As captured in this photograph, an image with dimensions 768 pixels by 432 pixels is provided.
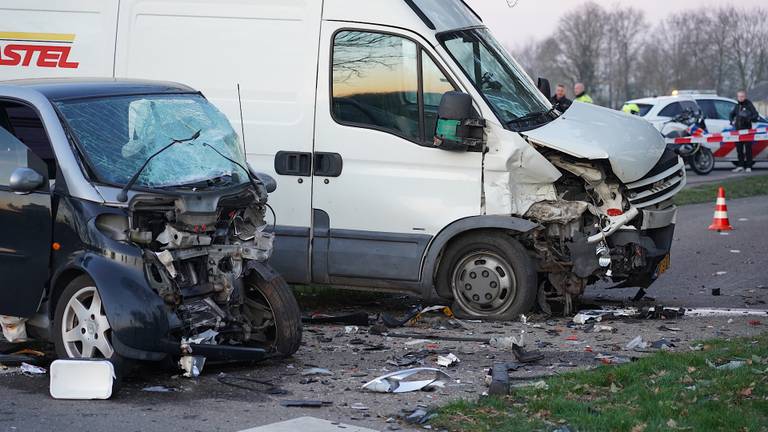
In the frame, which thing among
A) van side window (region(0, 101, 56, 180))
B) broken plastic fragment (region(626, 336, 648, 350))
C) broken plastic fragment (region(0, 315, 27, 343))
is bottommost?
broken plastic fragment (region(626, 336, 648, 350))

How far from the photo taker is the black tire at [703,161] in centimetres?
2638

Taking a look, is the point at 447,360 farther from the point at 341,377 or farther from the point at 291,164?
the point at 291,164

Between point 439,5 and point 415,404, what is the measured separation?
4.39 meters

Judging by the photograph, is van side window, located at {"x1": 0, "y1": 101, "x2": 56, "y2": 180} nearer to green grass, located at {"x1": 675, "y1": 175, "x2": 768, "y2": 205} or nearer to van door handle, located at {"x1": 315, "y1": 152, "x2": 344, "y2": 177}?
van door handle, located at {"x1": 315, "y1": 152, "x2": 344, "y2": 177}

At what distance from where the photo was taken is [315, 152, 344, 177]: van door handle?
924 cm

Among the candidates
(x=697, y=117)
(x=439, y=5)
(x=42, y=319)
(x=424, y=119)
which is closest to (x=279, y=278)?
(x=42, y=319)

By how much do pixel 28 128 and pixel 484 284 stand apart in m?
3.81

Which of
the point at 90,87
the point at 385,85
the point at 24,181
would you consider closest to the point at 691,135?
the point at 385,85

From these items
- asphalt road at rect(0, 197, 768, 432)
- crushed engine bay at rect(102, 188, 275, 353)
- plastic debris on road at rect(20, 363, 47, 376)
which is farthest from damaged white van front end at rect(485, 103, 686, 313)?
plastic debris on road at rect(20, 363, 47, 376)

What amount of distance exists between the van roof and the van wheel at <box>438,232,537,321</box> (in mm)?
2611

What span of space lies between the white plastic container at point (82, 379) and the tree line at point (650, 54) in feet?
220

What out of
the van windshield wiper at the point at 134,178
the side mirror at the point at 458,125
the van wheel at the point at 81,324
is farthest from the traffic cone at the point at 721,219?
the van wheel at the point at 81,324

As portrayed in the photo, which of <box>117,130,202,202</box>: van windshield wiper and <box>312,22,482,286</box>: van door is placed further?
<box>312,22,482,286</box>: van door

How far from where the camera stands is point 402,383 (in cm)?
682
